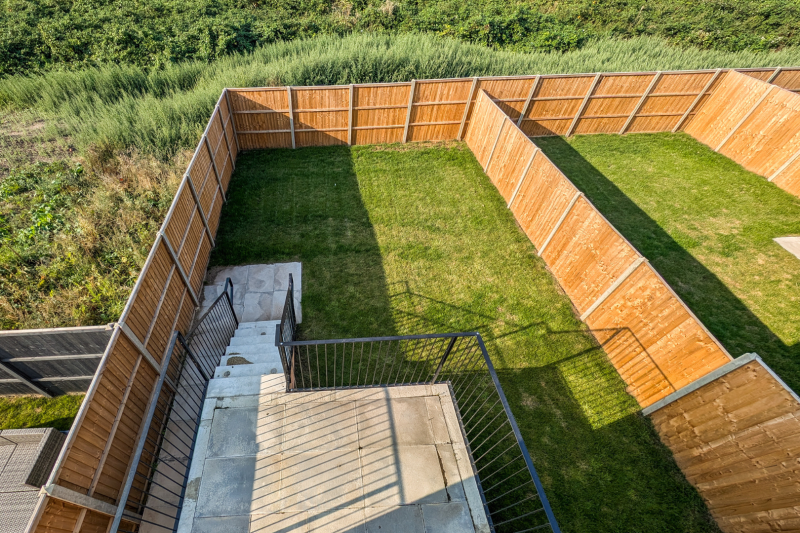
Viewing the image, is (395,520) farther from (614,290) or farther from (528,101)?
(528,101)

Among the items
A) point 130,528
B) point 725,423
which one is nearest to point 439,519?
point 130,528

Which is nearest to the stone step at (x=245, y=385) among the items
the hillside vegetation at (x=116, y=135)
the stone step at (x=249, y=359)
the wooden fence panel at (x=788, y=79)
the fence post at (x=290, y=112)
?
the stone step at (x=249, y=359)

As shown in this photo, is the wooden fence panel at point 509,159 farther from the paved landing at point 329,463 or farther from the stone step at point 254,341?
the stone step at point 254,341

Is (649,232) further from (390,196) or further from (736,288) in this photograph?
(390,196)

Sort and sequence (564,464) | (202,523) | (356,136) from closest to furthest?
(202,523)
(564,464)
(356,136)

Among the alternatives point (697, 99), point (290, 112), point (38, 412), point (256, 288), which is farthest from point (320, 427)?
point (697, 99)

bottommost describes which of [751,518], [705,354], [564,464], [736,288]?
[751,518]

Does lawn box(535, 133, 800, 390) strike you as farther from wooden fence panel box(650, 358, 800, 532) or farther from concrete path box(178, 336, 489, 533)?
concrete path box(178, 336, 489, 533)
